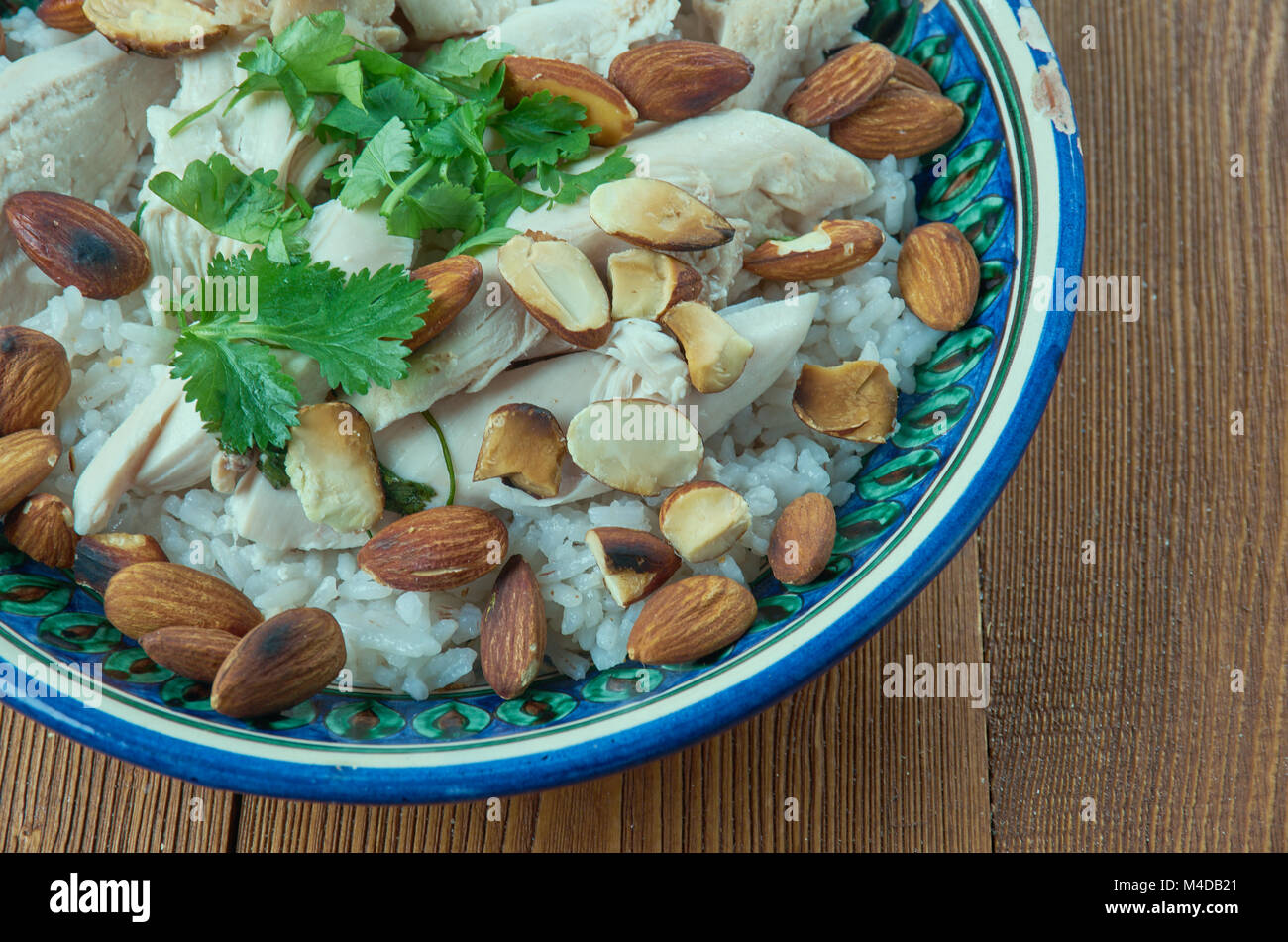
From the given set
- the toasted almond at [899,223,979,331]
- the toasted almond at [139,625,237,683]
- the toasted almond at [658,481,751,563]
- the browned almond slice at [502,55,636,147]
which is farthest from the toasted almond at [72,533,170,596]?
the toasted almond at [899,223,979,331]

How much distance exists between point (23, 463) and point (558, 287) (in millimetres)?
864

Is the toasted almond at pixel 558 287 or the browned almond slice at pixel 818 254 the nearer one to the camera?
the toasted almond at pixel 558 287

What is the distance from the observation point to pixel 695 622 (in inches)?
62.4

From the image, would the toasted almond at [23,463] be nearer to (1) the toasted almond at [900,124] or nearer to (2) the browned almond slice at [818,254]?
(2) the browned almond slice at [818,254]

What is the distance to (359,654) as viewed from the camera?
1669mm

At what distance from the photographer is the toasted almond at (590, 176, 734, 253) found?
1.66 metres

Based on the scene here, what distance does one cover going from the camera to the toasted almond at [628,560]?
5.35 feet

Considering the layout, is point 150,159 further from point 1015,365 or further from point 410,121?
point 1015,365

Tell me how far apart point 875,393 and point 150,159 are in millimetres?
1336

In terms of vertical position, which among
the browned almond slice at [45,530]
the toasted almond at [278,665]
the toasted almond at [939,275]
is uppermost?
the toasted almond at [939,275]

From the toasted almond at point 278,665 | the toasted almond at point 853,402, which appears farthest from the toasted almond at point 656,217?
the toasted almond at point 278,665

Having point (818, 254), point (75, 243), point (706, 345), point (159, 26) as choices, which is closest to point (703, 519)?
point (706, 345)

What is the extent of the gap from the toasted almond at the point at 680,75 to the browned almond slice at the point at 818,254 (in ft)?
0.90

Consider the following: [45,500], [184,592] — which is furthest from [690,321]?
[45,500]
